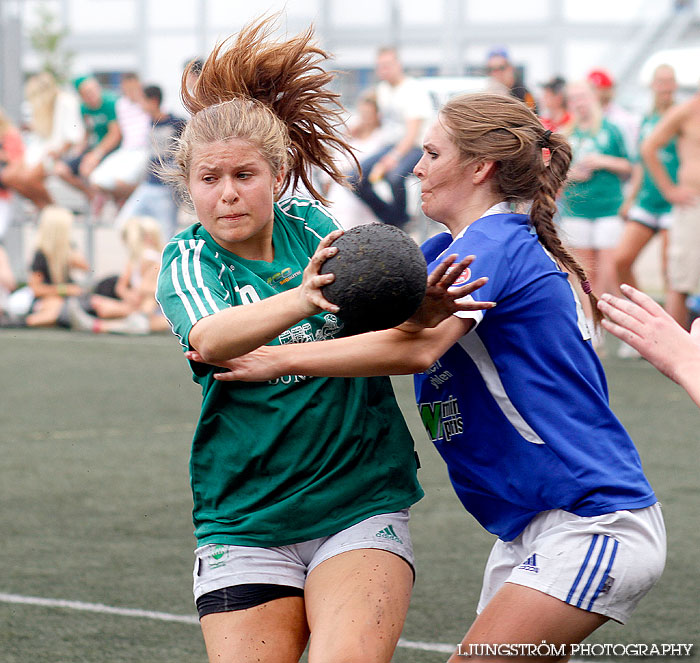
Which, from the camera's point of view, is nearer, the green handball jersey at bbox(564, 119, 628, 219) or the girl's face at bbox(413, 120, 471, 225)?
the girl's face at bbox(413, 120, 471, 225)

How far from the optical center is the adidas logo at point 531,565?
3171mm

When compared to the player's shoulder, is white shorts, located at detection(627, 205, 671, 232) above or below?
below

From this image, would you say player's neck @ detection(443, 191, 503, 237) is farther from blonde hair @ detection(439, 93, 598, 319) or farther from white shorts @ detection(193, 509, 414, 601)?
white shorts @ detection(193, 509, 414, 601)

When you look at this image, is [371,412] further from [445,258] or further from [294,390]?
[445,258]

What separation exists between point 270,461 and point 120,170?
45.2 ft

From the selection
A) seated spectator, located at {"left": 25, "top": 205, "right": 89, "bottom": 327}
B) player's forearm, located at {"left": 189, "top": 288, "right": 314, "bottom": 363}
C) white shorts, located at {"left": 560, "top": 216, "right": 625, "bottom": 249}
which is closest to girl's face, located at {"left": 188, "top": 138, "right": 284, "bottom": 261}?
player's forearm, located at {"left": 189, "top": 288, "right": 314, "bottom": 363}

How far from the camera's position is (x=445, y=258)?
3029 millimetres

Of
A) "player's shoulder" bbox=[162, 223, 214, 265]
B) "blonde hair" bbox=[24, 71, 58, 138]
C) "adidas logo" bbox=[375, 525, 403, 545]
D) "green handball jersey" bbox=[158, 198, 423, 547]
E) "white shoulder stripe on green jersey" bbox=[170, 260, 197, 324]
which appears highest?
"player's shoulder" bbox=[162, 223, 214, 265]

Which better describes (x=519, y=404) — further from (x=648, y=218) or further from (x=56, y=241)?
(x=56, y=241)

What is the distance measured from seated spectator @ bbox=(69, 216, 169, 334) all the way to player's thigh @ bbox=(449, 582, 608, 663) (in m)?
10.6

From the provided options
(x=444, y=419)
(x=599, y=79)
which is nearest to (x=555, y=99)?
(x=599, y=79)

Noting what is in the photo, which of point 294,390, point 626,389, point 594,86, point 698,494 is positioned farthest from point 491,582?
point 594,86

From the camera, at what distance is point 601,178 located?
1189 cm

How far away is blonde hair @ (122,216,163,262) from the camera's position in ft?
44.0
